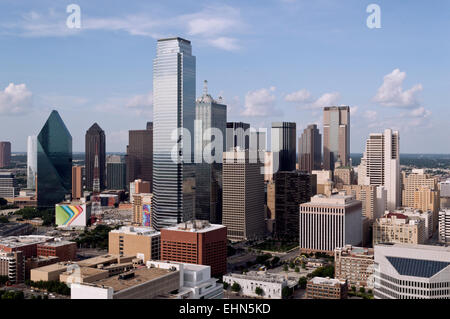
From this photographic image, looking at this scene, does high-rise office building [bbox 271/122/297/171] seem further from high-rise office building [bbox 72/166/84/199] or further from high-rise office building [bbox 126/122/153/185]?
high-rise office building [bbox 72/166/84/199]

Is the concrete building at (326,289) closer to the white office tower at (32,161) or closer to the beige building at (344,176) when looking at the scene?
the beige building at (344,176)

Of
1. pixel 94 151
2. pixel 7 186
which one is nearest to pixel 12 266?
pixel 7 186

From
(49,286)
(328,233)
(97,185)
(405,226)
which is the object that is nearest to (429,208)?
(405,226)

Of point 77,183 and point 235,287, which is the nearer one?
point 235,287

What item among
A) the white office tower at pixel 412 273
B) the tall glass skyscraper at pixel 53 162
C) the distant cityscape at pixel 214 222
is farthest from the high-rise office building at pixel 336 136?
the white office tower at pixel 412 273

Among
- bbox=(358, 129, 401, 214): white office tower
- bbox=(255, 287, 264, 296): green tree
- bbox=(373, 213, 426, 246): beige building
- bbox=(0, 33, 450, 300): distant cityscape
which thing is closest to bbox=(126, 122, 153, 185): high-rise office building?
bbox=(0, 33, 450, 300): distant cityscape

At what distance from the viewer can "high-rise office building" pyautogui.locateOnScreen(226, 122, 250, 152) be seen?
79.7ft

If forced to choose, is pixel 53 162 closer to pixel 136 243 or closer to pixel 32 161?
pixel 32 161

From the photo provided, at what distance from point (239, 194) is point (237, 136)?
20.6ft

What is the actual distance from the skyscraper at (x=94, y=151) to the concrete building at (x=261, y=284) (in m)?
24.2

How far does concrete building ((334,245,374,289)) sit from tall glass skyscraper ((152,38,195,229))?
681cm

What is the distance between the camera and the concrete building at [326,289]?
1006 cm

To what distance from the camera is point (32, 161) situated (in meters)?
28.2
